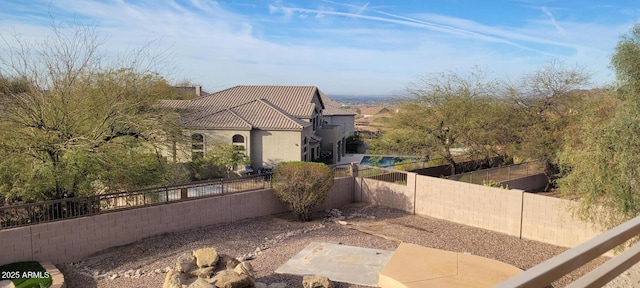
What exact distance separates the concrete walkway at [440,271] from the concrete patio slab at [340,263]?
56 cm

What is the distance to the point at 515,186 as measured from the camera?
849 inches

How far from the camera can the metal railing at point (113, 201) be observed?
11.7 meters

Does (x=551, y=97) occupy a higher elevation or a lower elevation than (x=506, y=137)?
higher

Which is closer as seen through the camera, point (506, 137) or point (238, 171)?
point (506, 137)

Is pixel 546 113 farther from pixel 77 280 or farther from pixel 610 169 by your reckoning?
pixel 77 280

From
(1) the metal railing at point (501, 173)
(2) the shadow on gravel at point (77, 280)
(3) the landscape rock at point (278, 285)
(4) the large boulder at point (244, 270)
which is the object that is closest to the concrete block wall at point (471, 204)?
(1) the metal railing at point (501, 173)

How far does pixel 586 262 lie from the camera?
2.13 metres

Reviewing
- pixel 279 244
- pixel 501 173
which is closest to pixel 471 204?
pixel 501 173

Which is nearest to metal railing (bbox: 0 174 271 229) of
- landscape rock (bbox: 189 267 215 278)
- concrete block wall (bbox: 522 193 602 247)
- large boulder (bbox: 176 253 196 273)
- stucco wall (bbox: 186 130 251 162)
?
large boulder (bbox: 176 253 196 273)

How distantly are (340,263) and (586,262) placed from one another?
29.1 ft

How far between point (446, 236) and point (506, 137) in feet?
38.8

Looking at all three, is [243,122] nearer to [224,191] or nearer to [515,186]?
[224,191]

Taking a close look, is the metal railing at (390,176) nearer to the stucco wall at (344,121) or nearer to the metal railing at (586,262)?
the metal railing at (586,262)

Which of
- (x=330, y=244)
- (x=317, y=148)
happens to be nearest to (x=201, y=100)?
(x=317, y=148)
